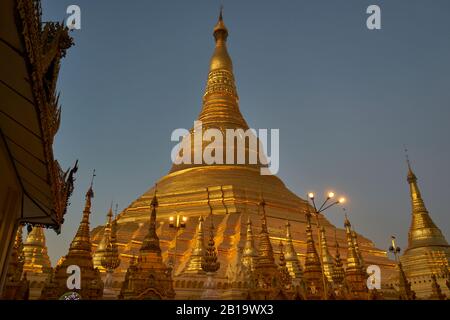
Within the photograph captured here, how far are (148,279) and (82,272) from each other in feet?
11.6

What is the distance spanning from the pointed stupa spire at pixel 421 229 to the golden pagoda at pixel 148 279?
24974 millimetres

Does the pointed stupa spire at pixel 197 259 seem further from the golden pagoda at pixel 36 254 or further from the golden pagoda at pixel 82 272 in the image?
the golden pagoda at pixel 36 254

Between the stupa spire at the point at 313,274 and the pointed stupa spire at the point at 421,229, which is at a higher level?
the pointed stupa spire at the point at 421,229

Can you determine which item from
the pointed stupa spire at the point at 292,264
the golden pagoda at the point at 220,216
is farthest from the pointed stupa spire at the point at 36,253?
the pointed stupa spire at the point at 292,264

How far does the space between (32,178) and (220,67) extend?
39.9 meters

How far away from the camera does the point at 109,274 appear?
1866 centimetres

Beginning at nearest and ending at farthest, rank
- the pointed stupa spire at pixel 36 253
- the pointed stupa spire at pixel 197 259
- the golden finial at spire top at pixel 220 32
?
1. the pointed stupa spire at pixel 197 259
2. the pointed stupa spire at pixel 36 253
3. the golden finial at spire top at pixel 220 32

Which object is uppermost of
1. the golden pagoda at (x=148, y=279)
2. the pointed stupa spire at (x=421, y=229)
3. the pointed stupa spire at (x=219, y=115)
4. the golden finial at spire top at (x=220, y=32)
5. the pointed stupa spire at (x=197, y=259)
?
the golden finial at spire top at (x=220, y=32)

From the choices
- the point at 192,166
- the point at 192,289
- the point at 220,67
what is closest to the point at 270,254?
the point at 192,289

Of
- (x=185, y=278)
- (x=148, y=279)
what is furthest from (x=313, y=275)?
(x=185, y=278)

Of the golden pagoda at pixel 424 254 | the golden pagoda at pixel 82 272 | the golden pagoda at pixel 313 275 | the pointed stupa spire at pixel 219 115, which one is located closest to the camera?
the golden pagoda at pixel 82 272

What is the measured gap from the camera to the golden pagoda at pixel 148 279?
10.9m

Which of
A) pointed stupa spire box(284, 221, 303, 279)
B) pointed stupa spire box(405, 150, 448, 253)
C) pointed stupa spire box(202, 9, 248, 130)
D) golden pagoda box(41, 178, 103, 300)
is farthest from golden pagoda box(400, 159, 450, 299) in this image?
golden pagoda box(41, 178, 103, 300)
